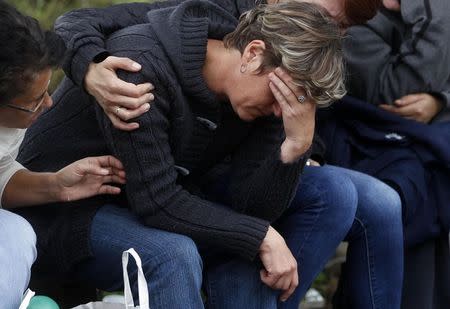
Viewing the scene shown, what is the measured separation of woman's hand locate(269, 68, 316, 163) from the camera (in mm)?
2611

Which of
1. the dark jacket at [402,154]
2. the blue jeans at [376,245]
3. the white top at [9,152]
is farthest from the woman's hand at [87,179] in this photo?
the dark jacket at [402,154]

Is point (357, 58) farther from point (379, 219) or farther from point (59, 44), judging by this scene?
point (59, 44)

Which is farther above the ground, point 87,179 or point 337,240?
point 87,179

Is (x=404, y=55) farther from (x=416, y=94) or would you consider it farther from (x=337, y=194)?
(x=337, y=194)

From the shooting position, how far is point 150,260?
8.35 ft

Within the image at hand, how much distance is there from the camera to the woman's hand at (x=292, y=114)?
8.57 feet

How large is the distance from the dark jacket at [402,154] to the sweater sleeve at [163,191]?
758 millimetres

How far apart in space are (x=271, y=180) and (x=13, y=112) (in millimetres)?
803

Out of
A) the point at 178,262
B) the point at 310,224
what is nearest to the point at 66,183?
the point at 178,262

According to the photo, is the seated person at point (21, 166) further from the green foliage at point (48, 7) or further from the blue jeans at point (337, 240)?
the green foliage at point (48, 7)

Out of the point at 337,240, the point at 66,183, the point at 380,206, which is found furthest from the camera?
the point at 380,206

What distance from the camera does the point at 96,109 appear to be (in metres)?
2.70

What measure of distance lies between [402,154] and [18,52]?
4.92 ft

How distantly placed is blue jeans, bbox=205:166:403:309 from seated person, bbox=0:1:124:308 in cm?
47
